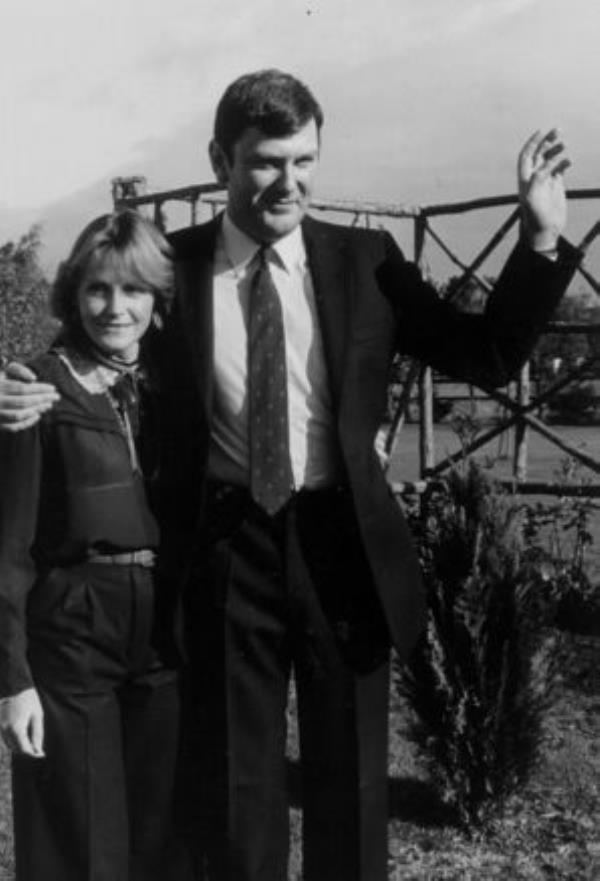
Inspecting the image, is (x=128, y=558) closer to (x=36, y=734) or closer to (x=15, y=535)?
(x=15, y=535)

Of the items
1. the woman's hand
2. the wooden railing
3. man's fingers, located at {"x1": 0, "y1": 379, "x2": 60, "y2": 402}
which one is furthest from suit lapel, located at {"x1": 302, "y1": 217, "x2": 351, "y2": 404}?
the wooden railing

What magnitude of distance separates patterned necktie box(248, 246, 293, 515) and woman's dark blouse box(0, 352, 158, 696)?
275 mm

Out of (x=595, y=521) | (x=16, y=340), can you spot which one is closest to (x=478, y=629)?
(x=595, y=521)

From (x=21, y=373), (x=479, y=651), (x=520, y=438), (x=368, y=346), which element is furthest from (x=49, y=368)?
(x=520, y=438)

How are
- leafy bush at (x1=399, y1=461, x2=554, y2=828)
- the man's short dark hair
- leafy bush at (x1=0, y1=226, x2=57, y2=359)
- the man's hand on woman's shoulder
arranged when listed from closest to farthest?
the man's hand on woman's shoulder → the man's short dark hair → leafy bush at (x1=399, y1=461, x2=554, y2=828) → leafy bush at (x1=0, y1=226, x2=57, y2=359)

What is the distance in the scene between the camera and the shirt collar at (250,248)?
2951mm

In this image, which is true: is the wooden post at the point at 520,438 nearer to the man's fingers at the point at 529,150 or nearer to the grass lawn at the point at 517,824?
the grass lawn at the point at 517,824

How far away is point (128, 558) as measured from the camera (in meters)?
2.84

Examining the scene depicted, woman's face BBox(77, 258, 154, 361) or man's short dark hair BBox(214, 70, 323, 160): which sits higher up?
man's short dark hair BBox(214, 70, 323, 160)

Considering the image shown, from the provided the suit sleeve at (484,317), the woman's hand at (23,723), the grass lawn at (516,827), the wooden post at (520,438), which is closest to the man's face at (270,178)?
the suit sleeve at (484,317)

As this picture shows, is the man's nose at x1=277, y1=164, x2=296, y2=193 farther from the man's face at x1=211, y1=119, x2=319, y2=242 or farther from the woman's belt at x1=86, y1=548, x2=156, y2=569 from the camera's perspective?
the woman's belt at x1=86, y1=548, x2=156, y2=569

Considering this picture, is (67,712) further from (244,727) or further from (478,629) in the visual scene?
(478,629)

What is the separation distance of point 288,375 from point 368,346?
192mm

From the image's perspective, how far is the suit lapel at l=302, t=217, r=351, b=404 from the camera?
287 centimetres
